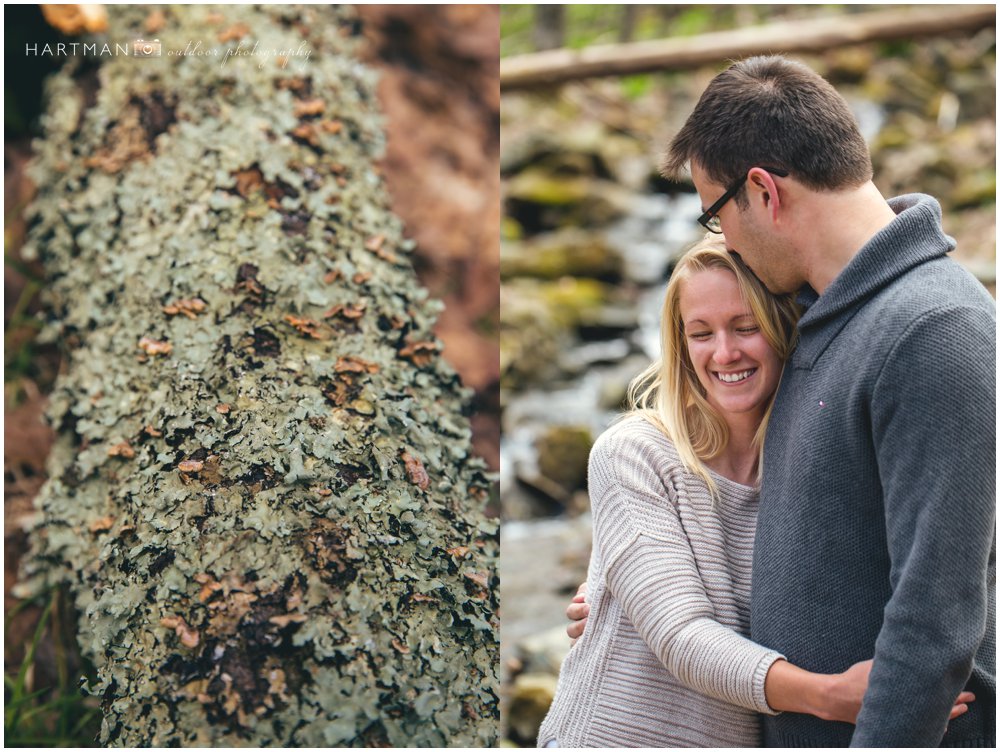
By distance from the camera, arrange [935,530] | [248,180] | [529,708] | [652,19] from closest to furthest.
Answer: [935,530] → [248,180] → [529,708] → [652,19]

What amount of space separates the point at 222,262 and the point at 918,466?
54.4 inches

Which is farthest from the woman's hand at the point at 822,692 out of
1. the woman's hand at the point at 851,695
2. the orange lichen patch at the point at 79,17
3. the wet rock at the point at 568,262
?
the wet rock at the point at 568,262

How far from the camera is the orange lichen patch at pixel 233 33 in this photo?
7.13ft

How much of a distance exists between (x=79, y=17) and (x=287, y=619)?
74.8 inches

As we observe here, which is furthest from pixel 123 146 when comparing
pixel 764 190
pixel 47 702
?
pixel 764 190

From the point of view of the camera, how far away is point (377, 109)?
7.59 feet

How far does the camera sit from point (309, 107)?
2082mm

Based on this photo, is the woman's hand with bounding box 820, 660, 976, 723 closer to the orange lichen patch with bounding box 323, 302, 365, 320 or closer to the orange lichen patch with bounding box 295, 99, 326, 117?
the orange lichen patch with bounding box 323, 302, 365, 320

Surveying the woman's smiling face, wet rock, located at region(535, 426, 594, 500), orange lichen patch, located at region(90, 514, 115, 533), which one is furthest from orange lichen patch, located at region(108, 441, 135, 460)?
wet rock, located at region(535, 426, 594, 500)

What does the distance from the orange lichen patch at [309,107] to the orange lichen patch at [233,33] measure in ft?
Result: 0.89

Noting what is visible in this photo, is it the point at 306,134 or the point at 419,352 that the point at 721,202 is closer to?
the point at 419,352

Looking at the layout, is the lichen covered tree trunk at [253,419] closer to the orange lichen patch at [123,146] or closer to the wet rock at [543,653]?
the orange lichen patch at [123,146]

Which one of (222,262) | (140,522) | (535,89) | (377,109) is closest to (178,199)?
(222,262)

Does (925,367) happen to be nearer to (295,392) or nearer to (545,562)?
(295,392)
